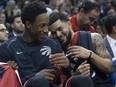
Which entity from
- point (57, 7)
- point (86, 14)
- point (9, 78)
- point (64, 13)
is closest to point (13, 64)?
point (9, 78)

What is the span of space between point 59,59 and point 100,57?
0.50 metres

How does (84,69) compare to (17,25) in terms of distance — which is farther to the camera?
(17,25)

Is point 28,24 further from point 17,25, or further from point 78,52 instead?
point 17,25

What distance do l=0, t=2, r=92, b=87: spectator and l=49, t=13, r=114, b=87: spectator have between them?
200 mm

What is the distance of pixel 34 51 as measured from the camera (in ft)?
13.5

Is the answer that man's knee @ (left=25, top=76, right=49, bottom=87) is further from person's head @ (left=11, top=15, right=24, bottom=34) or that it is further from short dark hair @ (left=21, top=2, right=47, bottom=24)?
person's head @ (left=11, top=15, right=24, bottom=34)

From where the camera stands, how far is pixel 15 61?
13.4 feet

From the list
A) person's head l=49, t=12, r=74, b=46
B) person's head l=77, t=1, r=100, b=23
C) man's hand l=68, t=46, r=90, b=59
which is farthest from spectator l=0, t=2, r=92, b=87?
person's head l=77, t=1, r=100, b=23

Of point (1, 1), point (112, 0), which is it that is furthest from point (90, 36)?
point (112, 0)

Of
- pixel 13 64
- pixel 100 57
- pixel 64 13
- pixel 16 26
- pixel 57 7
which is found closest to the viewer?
pixel 13 64

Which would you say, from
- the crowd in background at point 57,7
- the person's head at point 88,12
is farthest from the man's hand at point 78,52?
the crowd in background at point 57,7

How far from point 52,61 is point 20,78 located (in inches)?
14.2

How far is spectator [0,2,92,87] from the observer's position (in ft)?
13.3

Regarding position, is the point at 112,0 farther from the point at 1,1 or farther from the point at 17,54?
the point at 17,54
